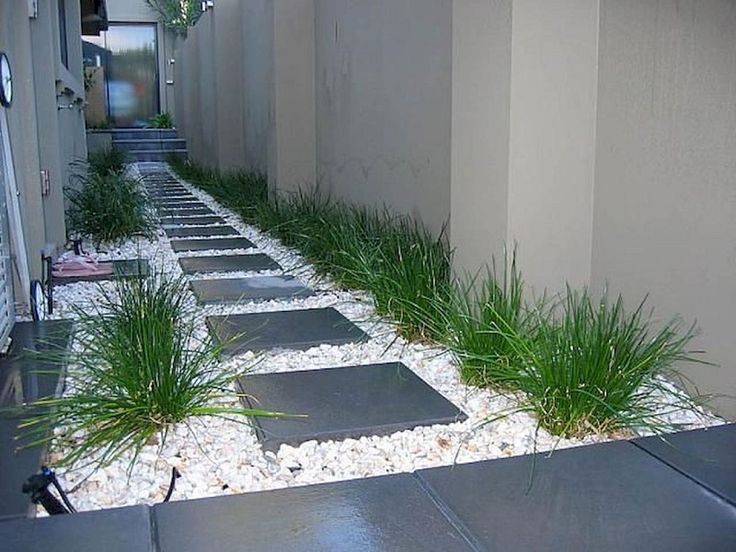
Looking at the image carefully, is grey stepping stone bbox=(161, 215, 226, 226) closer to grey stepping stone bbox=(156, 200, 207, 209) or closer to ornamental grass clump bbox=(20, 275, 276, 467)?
grey stepping stone bbox=(156, 200, 207, 209)

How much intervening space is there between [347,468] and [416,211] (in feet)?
8.56

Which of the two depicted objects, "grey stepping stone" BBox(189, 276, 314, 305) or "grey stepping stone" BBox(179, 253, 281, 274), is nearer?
"grey stepping stone" BBox(189, 276, 314, 305)

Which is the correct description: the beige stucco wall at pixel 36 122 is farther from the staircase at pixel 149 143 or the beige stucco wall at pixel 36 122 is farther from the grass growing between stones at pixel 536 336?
the staircase at pixel 149 143

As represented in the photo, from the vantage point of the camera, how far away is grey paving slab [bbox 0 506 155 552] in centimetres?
176

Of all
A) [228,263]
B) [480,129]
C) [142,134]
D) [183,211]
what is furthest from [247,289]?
[142,134]

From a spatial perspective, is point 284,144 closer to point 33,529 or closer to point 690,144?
point 690,144

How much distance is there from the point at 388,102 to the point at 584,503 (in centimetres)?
358

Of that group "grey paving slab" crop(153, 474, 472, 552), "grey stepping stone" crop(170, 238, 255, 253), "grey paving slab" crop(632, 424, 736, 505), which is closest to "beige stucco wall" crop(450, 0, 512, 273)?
"grey paving slab" crop(632, 424, 736, 505)

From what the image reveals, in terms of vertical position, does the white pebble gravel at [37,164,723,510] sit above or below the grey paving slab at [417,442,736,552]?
below

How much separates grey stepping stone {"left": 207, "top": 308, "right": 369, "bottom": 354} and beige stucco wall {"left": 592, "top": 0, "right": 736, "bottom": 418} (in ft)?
3.64

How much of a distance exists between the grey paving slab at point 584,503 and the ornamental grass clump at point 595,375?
0.22 metres

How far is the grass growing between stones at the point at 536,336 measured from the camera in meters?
2.56

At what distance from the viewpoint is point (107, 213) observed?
6.22 metres

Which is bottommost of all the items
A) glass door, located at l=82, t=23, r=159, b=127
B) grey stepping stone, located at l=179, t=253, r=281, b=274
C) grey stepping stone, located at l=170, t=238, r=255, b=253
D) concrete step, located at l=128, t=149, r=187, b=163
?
grey stepping stone, located at l=179, t=253, r=281, b=274
